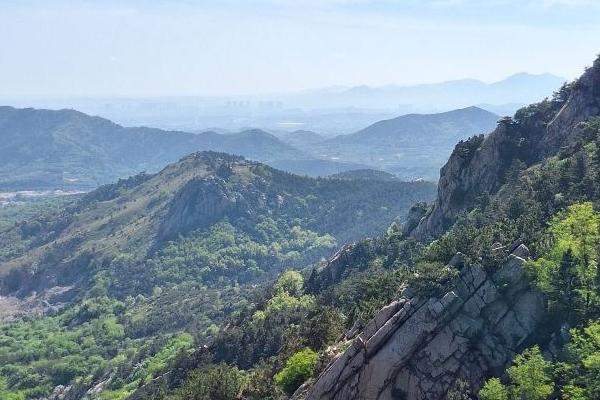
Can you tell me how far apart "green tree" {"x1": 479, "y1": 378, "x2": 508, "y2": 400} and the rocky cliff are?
53.9 m

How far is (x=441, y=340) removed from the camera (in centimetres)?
4994

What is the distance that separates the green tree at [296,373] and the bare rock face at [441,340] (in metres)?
2.95

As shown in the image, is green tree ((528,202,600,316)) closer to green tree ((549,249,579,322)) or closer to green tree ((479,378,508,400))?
green tree ((549,249,579,322))

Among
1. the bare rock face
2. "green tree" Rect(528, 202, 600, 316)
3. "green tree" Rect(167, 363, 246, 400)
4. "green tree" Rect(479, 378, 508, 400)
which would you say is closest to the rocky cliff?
"green tree" Rect(528, 202, 600, 316)

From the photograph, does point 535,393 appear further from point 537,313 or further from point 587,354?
point 537,313

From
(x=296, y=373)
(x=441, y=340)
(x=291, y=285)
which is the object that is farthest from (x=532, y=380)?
(x=291, y=285)

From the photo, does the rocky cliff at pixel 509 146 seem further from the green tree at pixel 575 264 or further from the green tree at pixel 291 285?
the green tree at pixel 575 264

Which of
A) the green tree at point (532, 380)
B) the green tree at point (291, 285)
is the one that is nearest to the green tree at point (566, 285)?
the green tree at point (532, 380)

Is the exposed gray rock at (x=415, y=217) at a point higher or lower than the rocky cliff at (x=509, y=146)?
lower

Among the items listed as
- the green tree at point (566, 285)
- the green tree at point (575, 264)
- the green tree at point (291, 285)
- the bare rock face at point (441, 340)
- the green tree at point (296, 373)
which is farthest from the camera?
the green tree at point (291, 285)

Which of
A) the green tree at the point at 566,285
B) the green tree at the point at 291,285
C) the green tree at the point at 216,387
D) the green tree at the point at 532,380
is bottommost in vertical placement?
the green tree at the point at 291,285

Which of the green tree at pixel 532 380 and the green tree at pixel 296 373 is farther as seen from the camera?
the green tree at pixel 296 373

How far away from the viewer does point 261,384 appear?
60469 mm

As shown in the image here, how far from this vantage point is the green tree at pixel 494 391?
4250cm
